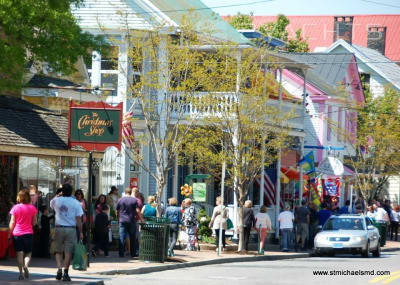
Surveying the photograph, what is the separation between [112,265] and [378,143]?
2690 cm

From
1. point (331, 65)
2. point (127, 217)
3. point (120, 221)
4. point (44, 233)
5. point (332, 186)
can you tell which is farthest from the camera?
point (331, 65)

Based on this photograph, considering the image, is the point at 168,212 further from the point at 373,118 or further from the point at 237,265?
the point at 373,118

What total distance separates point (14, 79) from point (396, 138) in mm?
30454

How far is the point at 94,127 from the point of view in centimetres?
2297

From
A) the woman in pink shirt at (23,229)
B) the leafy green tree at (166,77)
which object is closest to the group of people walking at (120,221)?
the woman in pink shirt at (23,229)

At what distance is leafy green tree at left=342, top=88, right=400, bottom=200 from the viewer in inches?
1811

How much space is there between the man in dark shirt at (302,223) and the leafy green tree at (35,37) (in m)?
15.8

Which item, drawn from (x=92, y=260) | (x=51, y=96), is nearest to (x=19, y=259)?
(x=92, y=260)

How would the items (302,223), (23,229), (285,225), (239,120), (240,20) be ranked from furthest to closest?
(240,20)
(302,223)
(285,225)
(239,120)
(23,229)

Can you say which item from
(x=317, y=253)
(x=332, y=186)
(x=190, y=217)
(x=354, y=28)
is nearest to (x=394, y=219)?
(x=332, y=186)

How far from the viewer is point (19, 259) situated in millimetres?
17766

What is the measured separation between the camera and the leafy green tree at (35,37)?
17.4 metres

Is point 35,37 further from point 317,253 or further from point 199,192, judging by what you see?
point 199,192

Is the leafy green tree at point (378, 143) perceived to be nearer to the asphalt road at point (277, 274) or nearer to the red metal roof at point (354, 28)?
the asphalt road at point (277, 274)
